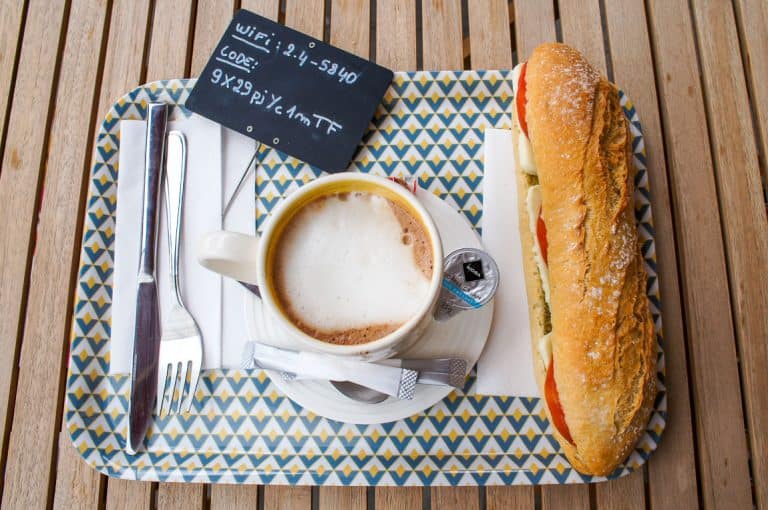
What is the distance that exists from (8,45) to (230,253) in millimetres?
712

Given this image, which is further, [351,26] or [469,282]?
[351,26]

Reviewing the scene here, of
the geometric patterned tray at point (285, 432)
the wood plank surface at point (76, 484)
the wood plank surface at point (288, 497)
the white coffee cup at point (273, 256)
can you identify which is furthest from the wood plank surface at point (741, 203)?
the wood plank surface at point (76, 484)

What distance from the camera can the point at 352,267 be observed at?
655 millimetres

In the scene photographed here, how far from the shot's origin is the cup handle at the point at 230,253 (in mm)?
607

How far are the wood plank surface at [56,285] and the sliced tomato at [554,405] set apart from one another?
66 cm

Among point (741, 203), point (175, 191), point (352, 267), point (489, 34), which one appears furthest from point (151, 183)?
point (741, 203)

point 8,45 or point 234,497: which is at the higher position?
point 8,45

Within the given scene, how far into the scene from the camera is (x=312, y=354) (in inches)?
27.2

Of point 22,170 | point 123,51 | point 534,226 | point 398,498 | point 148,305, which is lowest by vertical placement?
point 398,498

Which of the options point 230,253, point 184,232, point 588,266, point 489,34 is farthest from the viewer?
point 489,34

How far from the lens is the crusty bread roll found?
27.7 inches

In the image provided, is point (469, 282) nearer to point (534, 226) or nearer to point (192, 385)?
point (534, 226)

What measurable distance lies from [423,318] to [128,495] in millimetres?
538

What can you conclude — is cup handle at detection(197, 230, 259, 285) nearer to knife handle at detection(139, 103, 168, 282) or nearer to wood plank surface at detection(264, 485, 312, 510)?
knife handle at detection(139, 103, 168, 282)
